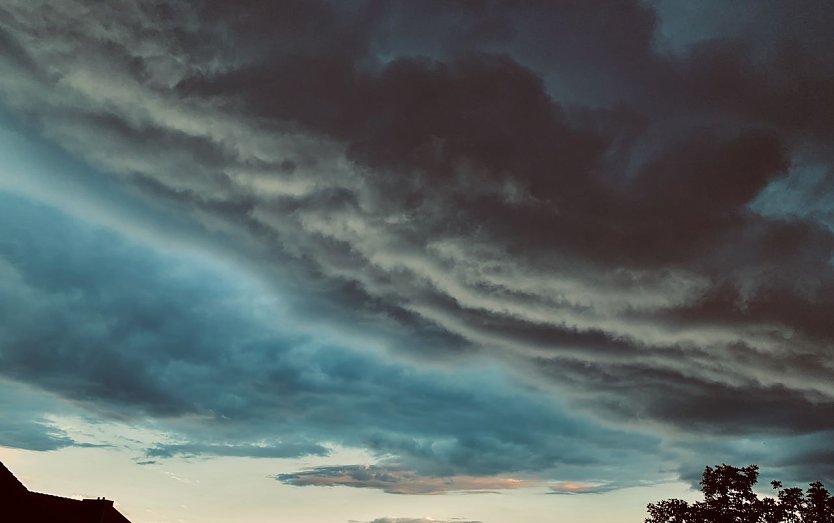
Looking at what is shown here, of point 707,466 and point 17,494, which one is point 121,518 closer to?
point 17,494

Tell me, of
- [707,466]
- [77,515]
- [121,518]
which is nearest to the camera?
[77,515]

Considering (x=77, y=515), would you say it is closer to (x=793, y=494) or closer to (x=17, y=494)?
(x=17, y=494)

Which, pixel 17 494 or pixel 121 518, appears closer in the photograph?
pixel 17 494

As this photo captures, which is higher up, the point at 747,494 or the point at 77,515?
the point at 747,494

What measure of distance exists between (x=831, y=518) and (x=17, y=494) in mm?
61622

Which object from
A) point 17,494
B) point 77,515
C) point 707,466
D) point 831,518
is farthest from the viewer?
point 707,466

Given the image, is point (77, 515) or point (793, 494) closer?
point (77, 515)

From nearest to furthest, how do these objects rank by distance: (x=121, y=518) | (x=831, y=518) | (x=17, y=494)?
(x=17, y=494) < (x=121, y=518) < (x=831, y=518)

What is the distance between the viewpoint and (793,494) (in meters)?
55.2

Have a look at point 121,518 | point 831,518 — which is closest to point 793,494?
point 831,518

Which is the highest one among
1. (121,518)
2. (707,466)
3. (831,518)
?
(707,466)

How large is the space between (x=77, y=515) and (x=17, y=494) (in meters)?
17.3

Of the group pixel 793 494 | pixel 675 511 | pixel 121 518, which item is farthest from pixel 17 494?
pixel 793 494

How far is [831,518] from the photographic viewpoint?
53375 mm
